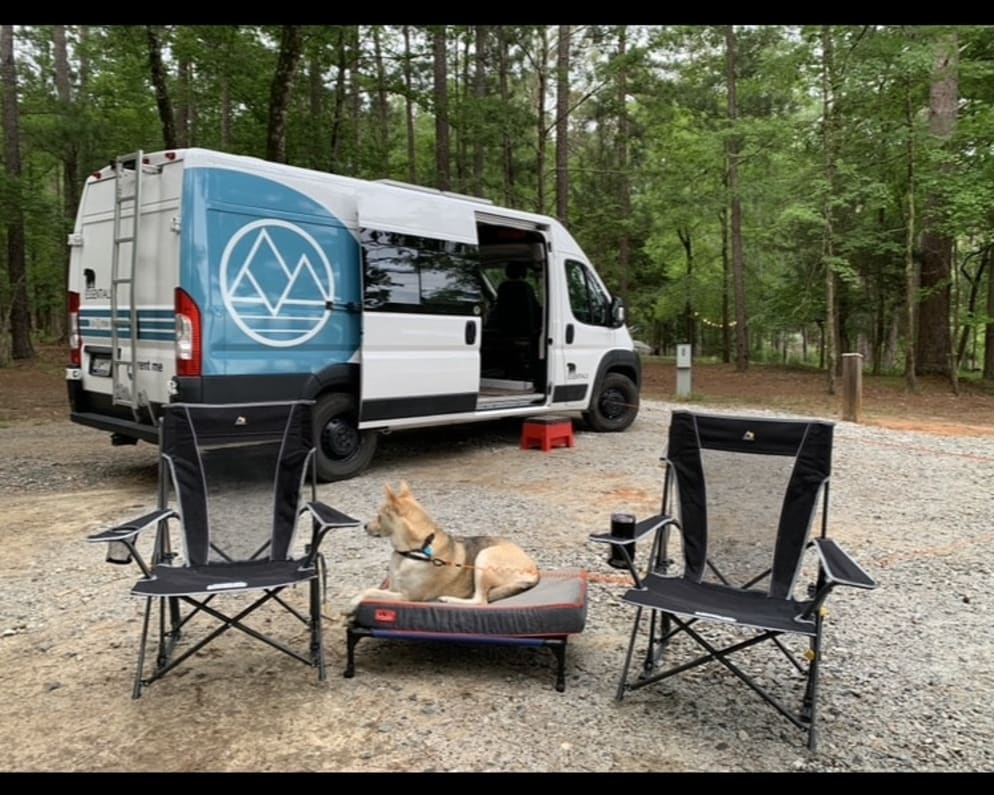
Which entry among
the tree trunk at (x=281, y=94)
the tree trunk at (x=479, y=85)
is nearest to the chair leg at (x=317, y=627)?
the tree trunk at (x=281, y=94)

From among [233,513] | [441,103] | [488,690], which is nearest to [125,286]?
[233,513]

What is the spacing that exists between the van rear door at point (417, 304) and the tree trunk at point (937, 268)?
899 centimetres

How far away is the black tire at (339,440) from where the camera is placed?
5.68 m

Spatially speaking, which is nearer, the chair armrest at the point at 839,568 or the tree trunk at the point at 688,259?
the chair armrest at the point at 839,568

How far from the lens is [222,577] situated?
2717 millimetres

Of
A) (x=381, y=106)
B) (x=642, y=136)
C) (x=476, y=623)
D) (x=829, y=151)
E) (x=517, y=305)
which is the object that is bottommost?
(x=476, y=623)

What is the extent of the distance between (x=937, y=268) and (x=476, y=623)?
1350 centimetres

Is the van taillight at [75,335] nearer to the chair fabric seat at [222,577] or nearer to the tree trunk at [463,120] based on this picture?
the chair fabric seat at [222,577]

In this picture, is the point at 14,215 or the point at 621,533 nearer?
the point at 621,533

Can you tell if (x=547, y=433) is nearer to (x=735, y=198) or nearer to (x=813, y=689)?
(x=813, y=689)

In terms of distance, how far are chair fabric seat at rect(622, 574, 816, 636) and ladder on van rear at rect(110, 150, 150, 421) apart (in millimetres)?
4121
